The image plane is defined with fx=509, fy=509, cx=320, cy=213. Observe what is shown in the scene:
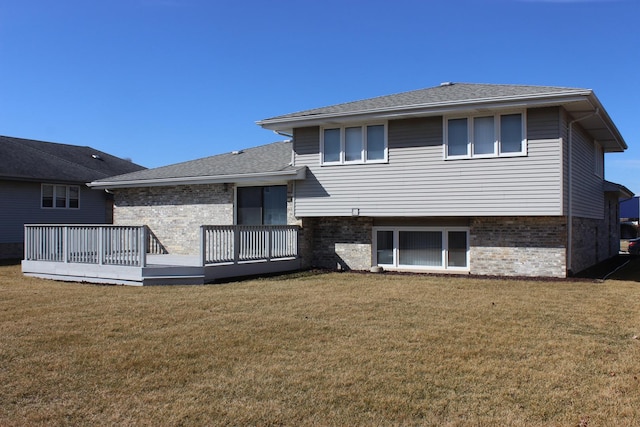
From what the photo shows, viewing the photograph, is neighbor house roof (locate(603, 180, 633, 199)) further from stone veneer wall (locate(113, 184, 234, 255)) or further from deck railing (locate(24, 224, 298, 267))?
stone veneer wall (locate(113, 184, 234, 255))

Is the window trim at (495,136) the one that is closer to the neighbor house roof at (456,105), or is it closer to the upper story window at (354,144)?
the neighbor house roof at (456,105)

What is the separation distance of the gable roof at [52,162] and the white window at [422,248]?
50.6 ft

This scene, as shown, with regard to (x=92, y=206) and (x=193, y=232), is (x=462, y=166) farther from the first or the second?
(x=92, y=206)

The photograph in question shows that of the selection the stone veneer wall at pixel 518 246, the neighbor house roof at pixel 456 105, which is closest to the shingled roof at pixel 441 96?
the neighbor house roof at pixel 456 105

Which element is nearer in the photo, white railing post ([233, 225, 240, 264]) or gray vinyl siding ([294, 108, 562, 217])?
gray vinyl siding ([294, 108, 562, 217])

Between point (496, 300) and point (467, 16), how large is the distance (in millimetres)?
8103

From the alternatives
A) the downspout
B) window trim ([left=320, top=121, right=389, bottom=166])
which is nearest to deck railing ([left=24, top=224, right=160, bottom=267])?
window trim ([left=320, top=121, right=389, bottom=166])

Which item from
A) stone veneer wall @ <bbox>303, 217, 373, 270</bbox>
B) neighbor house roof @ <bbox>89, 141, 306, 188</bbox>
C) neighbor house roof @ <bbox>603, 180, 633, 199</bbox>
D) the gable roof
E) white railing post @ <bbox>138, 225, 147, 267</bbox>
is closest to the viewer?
white railing post @ <bbox>138, 225, 147, 267</bbox>

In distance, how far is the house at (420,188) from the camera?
1216cm

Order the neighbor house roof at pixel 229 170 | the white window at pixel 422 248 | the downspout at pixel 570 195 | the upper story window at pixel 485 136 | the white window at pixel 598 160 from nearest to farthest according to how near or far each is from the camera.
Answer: the upper story window at pixel 485 136 → the downspout at pixel 570 195 → the white window at pixel 422 248 → the neighbor house roof at pixel 229 170 → the white window at pixel 598 160

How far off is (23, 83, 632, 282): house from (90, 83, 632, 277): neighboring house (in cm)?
3

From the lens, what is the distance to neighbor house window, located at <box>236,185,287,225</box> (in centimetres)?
1591

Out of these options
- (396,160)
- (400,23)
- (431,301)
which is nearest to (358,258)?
(396,160)

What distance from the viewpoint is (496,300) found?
938 centimetres
